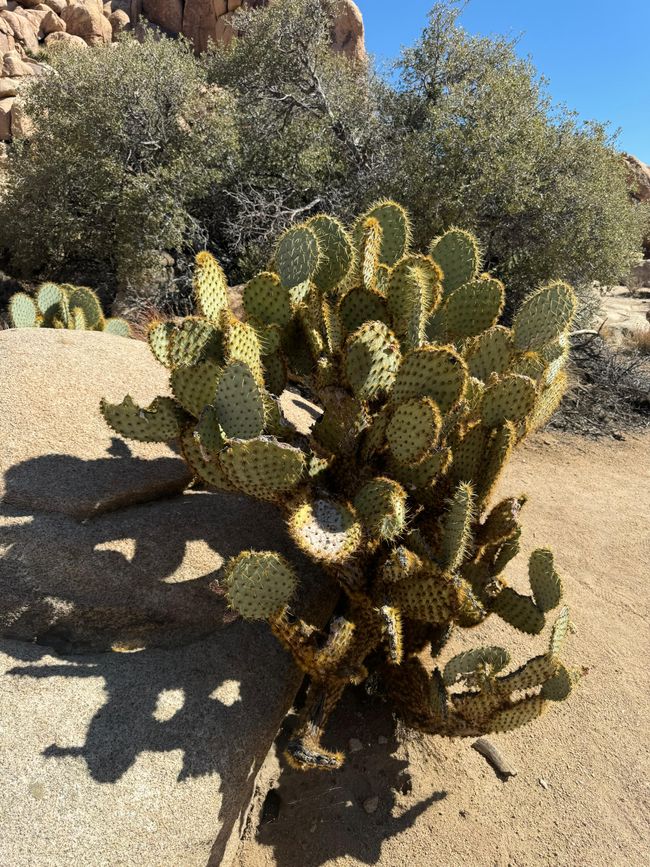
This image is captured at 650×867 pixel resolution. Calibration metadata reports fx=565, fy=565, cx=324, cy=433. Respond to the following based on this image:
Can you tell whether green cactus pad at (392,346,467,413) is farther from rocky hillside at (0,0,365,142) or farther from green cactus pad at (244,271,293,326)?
rocky hillside at (0,0,365,142)

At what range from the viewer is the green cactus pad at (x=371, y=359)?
8.24 feet

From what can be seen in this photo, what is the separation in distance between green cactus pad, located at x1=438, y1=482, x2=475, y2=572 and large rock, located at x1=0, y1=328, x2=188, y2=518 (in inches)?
72.5

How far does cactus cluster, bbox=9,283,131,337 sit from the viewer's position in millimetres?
5168

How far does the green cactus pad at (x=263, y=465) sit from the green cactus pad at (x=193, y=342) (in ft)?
1.76

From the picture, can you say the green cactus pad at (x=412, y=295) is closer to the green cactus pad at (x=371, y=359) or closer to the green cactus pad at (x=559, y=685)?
the green cactus pad at (x=371, y=359)

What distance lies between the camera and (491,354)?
3.09 metres

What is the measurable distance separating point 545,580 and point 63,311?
15.5 feet

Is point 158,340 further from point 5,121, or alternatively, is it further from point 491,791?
point 5,121

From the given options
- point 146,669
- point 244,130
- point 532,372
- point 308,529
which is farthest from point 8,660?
point 244,130

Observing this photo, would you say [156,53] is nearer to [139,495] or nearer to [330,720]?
[139,495]

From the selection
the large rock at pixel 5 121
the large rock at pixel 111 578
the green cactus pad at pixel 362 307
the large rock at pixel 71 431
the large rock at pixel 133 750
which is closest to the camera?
the large rock at pixel 133 750

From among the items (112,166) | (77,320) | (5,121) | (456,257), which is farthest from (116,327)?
(5,121)

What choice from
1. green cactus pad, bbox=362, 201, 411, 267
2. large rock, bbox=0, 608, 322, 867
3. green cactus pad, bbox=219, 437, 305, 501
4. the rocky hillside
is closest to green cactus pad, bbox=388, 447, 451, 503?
green cactus pad, bbox=219, 437, 305, 501

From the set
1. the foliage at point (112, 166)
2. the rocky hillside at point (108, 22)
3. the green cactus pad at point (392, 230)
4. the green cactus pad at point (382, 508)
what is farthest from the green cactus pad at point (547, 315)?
the rocky hillside at point (108, 22)
